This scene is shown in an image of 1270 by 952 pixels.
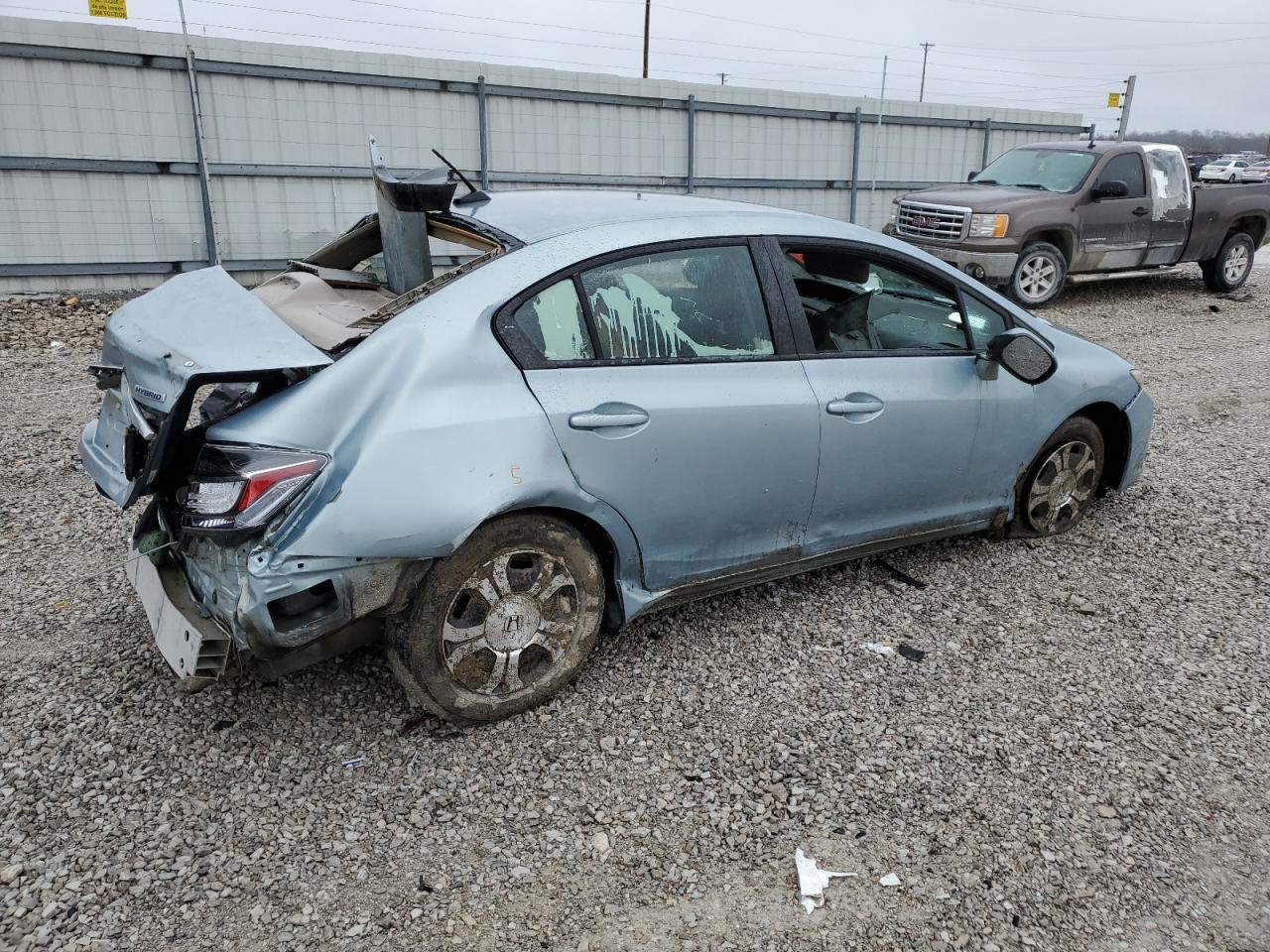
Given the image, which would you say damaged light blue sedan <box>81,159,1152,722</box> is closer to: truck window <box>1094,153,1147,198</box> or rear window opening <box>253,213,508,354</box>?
rear window opening <box>253,213,508,354</box>

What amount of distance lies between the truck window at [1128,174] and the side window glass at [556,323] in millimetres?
10430

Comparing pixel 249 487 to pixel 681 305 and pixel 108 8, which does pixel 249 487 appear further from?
pixel 108 8

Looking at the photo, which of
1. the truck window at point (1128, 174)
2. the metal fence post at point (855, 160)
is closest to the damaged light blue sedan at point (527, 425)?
the truck window at point (1128, 174)

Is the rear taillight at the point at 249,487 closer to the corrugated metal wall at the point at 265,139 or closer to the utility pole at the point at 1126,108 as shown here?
the corrugated metal wall at the point at 265,139

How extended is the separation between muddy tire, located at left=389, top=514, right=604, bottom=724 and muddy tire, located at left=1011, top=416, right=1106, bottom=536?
2.40 m

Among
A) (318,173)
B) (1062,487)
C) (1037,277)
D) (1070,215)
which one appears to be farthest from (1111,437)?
(318,173)

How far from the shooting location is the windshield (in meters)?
11.5

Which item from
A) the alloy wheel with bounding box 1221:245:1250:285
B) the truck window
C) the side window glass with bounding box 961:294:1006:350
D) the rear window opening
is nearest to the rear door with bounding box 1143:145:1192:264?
the truck window

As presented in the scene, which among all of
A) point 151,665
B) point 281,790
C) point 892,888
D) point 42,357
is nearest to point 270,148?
point 42,357

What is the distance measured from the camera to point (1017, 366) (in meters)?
4.04

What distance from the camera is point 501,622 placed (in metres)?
3.17

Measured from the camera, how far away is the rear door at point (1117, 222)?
1141cm

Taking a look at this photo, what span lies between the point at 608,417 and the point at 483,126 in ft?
35.8

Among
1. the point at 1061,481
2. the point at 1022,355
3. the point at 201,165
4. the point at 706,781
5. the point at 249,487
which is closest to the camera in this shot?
the point at 249,487
